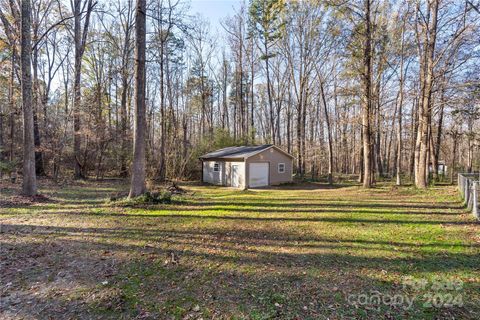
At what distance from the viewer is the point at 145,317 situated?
2.91 m

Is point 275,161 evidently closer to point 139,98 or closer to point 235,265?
point 139,98

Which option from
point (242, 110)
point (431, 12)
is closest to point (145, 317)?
point (431, 12)

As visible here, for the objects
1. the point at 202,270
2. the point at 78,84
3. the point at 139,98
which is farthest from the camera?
the point at 78,84

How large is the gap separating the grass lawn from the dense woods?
12.0 feet

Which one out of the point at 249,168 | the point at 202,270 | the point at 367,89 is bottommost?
the point at 202,270

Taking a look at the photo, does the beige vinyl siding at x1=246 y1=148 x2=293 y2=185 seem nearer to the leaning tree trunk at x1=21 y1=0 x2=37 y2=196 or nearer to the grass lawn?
the grass lawn

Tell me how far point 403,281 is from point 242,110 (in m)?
23.5

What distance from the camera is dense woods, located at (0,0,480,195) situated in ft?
39.6

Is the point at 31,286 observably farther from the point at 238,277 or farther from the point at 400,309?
the point at 400,309

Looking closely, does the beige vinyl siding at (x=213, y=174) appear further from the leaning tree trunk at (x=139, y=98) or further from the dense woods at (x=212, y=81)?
the leaning tree trunk at (x=139, y=98)

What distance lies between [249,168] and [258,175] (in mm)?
1176

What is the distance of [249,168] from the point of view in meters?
16.8

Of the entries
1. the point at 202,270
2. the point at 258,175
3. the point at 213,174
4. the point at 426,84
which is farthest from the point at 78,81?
the point at 426,84

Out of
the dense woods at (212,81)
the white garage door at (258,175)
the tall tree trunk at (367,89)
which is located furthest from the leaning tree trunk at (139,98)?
the tall tree trunk at (367,89)
